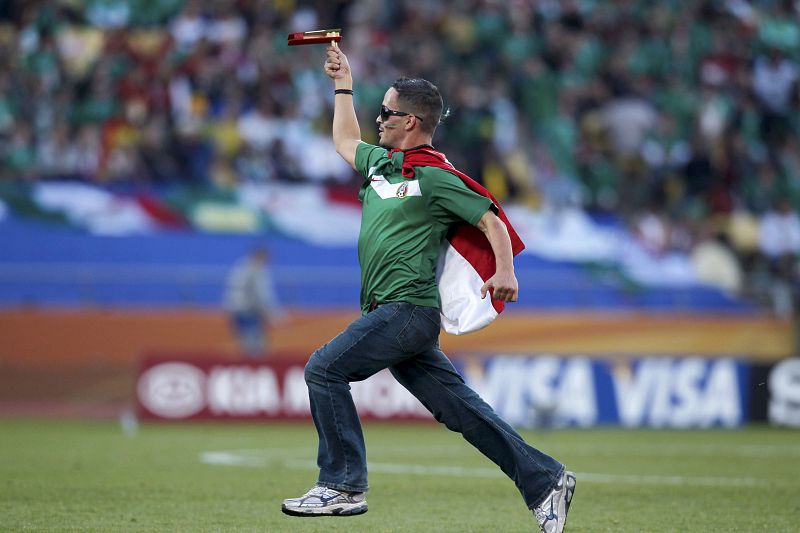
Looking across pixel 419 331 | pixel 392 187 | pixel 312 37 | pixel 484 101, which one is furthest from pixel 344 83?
pixel 484 101

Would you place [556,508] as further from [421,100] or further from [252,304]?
[252,304]

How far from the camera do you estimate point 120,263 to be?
19.5 meters

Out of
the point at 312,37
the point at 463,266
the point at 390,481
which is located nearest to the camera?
the point at 463,266

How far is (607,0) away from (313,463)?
16718mm

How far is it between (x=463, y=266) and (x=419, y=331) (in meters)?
0.42

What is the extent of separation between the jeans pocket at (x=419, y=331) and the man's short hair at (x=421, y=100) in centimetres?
96

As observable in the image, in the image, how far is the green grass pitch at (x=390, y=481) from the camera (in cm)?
758

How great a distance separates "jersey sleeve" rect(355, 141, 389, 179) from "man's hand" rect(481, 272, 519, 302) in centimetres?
94

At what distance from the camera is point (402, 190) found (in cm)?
671

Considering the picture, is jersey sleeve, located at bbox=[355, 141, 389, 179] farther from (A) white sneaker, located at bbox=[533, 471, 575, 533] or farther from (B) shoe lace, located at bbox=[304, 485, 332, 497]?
(A) white sneaker, located at bbox=[533, 471, 575, 533]

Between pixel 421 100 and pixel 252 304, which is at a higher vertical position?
pixel 421 100

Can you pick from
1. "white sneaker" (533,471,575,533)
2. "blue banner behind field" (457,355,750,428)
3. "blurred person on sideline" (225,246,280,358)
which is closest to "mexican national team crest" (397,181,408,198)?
"white sneaker" (533,471,575,533)

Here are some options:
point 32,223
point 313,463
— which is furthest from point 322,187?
point 313,463

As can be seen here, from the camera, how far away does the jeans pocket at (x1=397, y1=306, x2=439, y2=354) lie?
662 centimetres
